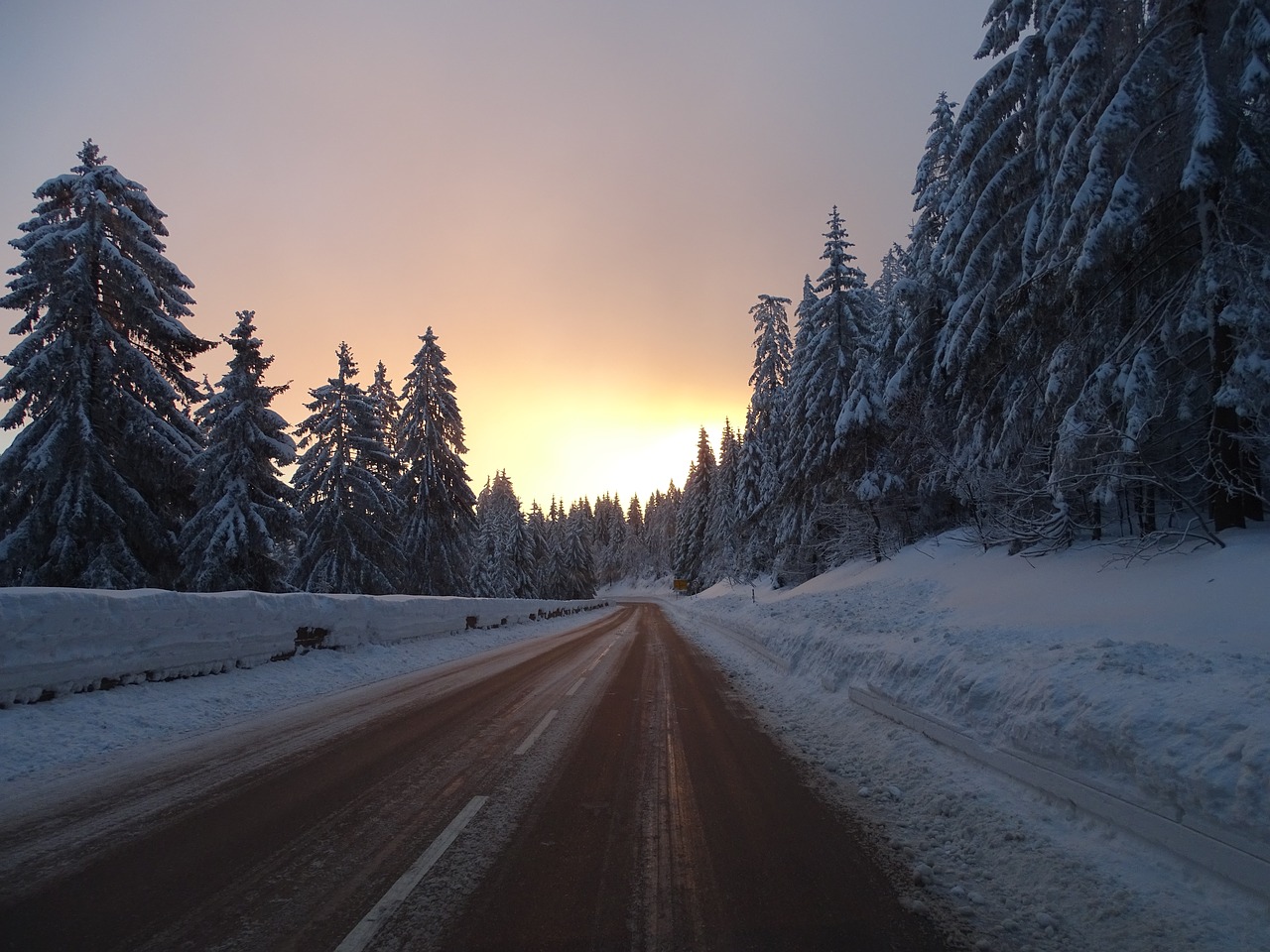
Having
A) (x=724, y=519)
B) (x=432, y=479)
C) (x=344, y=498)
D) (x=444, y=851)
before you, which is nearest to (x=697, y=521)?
(x=724, y=519)

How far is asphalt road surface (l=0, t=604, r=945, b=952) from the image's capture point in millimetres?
3164

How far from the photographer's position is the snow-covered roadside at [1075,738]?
137 inches

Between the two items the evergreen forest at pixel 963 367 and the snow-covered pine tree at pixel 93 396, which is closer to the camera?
the evergreen forest at pixel 963 367

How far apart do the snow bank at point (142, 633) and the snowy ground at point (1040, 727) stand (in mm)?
285

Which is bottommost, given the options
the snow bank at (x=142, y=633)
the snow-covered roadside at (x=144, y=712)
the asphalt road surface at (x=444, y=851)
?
the asphalt road surface at (x=444, y=851)

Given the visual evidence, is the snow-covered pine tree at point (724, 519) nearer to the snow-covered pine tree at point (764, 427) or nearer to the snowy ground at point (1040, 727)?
the snow-covered pine tree at point (764, 427)

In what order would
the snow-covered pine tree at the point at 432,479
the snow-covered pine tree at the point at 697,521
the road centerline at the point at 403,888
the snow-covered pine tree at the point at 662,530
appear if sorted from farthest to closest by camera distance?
the snow-covered pine tree at the point at 662,530 → the snow-covered pine tree at the point at 697,521 → the snow-covered pine tree at the point at 432,479 → the road centerline at the point at 403,888

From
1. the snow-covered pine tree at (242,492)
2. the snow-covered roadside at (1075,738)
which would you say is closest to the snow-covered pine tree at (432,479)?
the snow-covered pine tree at (242,492)

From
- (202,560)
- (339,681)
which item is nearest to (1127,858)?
(339,681)

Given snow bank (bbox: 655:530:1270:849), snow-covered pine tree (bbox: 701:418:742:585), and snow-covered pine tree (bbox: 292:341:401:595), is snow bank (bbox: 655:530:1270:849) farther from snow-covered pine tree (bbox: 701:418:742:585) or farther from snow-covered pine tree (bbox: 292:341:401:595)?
snow-covered pine tree (bbox: 701:418:742:585)

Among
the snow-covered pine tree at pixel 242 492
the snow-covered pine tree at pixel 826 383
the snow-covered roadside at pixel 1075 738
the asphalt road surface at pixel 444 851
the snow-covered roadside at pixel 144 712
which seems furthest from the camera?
the snow-covered pine tree at pixel 826 383

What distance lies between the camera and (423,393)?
3209 centimetres

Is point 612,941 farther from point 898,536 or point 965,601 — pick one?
point 898,536

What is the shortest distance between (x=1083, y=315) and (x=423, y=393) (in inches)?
1105
